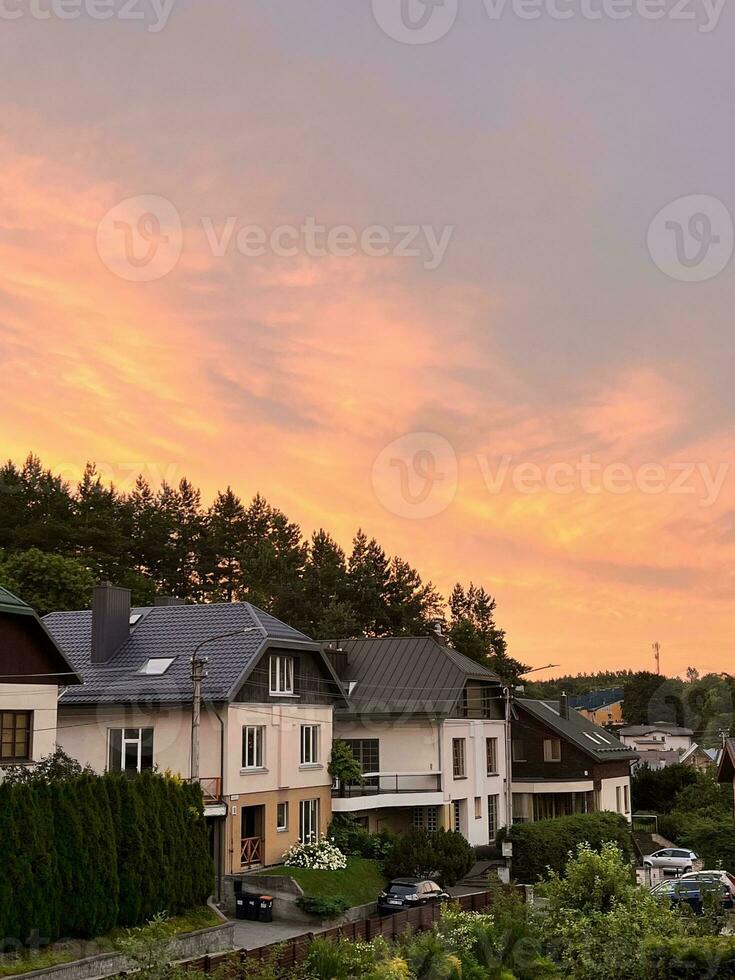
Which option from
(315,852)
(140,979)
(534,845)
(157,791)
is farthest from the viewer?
(534,845)

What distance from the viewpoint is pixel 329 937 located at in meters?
27.6

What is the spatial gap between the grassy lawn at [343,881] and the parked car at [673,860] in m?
14.0

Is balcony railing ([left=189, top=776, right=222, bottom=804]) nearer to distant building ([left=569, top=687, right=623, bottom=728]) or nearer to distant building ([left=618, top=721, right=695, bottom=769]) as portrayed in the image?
distant building ([left=618, top=721, right=695, bottom=769])

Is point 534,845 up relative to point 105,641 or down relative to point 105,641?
down

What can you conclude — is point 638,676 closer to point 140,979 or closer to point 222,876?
point 222,876

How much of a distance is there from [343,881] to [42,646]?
13260 mm

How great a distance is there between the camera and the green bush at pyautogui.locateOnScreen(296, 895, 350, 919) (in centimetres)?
3712

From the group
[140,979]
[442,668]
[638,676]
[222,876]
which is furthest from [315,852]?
[638,676]

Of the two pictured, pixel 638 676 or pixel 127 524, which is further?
pixel 638 676

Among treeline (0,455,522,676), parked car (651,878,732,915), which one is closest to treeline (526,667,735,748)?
treeline (0,455,522,676)

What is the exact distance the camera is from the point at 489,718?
188 feet

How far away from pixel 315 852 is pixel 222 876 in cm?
470

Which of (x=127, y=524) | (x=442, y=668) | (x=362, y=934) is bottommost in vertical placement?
(x=362, y=934)

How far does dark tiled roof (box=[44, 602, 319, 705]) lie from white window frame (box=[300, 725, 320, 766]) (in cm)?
315
